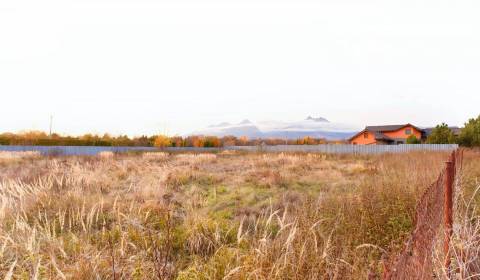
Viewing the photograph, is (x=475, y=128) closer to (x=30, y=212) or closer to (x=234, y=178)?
(x=234, y=178)

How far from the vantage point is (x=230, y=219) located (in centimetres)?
676

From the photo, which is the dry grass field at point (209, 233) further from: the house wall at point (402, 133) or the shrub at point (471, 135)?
the house wall at point (402, 133)

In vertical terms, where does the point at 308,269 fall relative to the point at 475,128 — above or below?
below

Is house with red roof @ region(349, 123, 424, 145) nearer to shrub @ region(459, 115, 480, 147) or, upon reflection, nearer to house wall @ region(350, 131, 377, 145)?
house wall @ region(350, 131, 377, 145)

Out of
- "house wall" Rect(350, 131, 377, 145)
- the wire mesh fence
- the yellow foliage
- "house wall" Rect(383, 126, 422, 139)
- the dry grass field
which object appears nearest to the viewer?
the wire mesh fence

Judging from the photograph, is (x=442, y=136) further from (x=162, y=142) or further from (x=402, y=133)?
(x=162, y=142)

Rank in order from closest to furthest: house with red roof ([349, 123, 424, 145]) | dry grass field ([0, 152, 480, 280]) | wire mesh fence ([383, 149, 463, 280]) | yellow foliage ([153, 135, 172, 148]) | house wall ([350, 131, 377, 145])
A: wire mesh fence ([383, 149, 463, 280]) < dry grass field ([0, 152, 480, 280]) < yellow foliage ([153, 135, 172, 148]) < house wall ([350, 131, 377, 145]) < house with red roof ([349, 123, 424, 145])

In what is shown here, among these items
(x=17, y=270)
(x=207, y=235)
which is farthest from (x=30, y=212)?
(x=207, y=235)

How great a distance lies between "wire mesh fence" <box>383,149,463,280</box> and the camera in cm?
218

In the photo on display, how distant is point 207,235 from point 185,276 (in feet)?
4.73

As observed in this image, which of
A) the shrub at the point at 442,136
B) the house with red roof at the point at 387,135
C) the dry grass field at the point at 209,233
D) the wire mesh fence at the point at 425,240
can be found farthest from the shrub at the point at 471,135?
the wire mesh fence at the point at 425,240

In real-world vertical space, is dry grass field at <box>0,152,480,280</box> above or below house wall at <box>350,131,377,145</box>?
below

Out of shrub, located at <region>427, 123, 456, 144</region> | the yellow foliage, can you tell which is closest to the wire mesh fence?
the yellow foliage

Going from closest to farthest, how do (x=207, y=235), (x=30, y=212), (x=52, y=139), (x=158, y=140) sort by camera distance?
(x=207, y=235)
(x=30, y=212)
(x=52, y=139)
(x=158, y=140)
